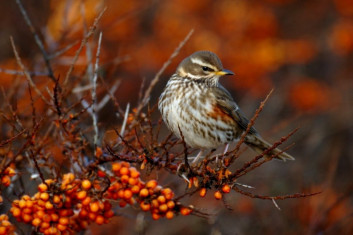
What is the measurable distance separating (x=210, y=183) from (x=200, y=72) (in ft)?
7.74

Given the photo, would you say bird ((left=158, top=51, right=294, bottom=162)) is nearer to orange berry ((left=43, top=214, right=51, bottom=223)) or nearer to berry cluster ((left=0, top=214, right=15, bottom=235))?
orange berry ((left=43, top=214, right=51, bottom=223))

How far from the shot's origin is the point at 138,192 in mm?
4410

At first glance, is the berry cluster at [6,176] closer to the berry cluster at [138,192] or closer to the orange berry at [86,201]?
the orange berry at [86,201]

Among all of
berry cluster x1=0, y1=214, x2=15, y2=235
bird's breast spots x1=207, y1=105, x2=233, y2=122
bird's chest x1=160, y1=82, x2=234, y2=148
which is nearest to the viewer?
berry cluster x1=0, y1=214, x2=15, y2=235

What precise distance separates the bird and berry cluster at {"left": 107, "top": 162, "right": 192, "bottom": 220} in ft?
4.35

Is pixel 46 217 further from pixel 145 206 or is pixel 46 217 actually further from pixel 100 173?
pixel 145 206

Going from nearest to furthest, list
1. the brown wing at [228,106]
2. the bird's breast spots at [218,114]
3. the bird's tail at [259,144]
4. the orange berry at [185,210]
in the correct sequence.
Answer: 1. the orange berry at [185,210]
2. the bird's breast spots at [218,114]
3. the brown wing at [228,106]
4. the bird's tail at [259,144]

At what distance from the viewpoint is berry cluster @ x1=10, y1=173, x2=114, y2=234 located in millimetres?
4113

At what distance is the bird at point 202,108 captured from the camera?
5.91 metres

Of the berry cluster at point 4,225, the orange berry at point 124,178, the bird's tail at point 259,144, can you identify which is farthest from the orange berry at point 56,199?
the bird's tail at point 259,144

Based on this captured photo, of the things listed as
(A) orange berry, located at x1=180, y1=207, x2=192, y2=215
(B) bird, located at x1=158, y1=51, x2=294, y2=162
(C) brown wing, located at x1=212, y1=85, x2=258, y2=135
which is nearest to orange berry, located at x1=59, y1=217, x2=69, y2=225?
(A) orange berry, located at x1=180, y1=207, x2=192, y2=215

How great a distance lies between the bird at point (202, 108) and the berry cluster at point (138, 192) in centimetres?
133

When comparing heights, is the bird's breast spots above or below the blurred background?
above

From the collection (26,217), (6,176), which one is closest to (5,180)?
(6,176)
